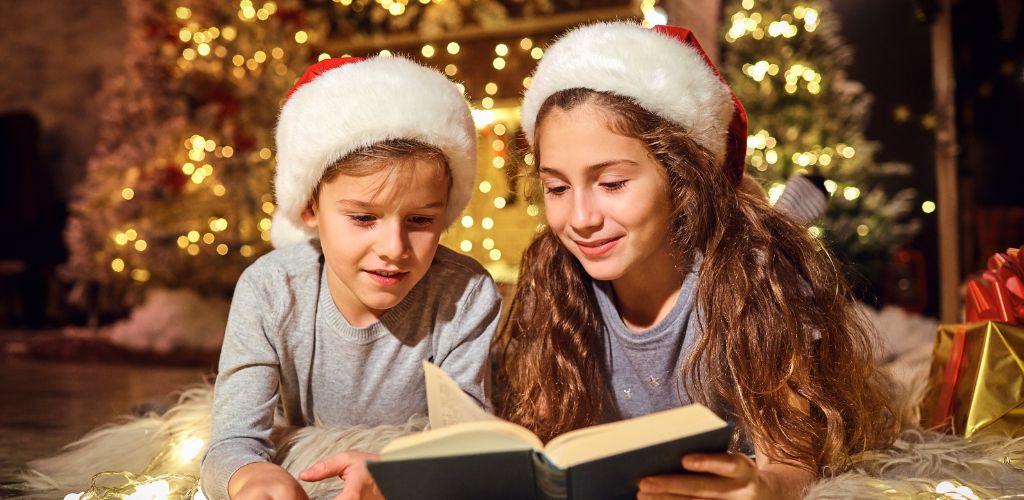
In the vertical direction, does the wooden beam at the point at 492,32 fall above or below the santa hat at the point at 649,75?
above

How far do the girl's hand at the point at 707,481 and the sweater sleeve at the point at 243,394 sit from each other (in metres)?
Result: 0.57

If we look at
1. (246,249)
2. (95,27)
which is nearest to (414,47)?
(246,249)

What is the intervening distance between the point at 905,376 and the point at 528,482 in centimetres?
125

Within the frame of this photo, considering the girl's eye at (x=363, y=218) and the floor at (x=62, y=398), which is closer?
the girl's eye at (x=363, y=218)

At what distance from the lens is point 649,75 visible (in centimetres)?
124

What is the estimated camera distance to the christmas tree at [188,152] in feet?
13.3

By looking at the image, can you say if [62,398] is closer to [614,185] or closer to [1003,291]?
[614,185]

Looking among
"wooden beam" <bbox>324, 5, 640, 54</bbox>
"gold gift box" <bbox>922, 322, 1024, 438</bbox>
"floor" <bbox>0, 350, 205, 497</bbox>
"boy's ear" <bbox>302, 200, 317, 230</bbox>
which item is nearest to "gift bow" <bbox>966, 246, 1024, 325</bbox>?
"gold gift box" <bbox>922, 322, 1024, 438</bbox>

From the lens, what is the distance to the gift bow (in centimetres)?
152

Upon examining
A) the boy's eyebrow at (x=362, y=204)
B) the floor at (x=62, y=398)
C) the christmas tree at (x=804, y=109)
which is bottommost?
the floor at (x=62, y=398)

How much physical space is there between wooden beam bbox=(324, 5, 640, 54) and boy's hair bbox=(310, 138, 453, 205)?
111 inches

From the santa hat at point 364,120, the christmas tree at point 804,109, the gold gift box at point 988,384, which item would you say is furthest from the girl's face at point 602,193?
the christmas tree at point 804,109

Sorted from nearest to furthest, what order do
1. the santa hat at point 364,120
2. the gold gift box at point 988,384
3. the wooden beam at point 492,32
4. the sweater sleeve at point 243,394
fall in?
the sweater sleeve at point 243,394
the santa hat at point 364,120
the gold gift box at point 988,384
the wooden beam at point 492,32

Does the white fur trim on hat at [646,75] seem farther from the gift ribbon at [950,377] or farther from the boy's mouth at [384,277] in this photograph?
the gift ribbon at [950,377]
